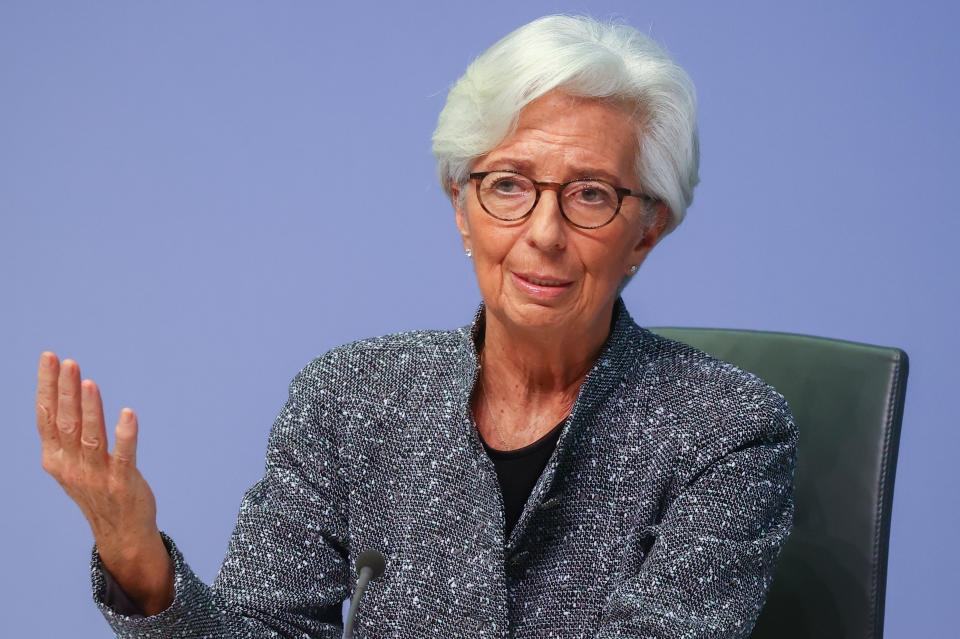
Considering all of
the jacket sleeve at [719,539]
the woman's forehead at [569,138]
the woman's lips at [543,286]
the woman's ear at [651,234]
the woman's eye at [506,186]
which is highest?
the woman's forehead at [569,138]

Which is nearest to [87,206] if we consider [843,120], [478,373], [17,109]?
[17,109]

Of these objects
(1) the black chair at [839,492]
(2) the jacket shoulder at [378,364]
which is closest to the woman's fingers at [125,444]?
(2) the jacket shoulder at [378,364]

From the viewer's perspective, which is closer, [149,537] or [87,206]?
[149,537]

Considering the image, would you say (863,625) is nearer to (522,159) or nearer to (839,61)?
(522,159)

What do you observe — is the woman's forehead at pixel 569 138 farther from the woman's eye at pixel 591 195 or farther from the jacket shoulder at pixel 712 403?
the jacket shoulder at pixel 712 403

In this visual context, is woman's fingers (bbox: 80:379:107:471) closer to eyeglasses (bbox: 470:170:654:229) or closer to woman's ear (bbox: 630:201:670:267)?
eyeglasses (bbox: 470:170:654:229)

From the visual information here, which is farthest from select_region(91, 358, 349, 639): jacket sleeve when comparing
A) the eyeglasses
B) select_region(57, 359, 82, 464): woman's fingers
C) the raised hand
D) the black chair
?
the black chair

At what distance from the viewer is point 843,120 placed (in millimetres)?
2113

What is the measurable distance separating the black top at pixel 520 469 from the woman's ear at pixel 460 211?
0.94 ft

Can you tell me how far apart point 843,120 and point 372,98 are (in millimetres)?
950

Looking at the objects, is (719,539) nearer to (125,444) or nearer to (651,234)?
(651,234)

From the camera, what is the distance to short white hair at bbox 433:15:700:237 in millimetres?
1334

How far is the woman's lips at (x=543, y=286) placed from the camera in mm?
1351

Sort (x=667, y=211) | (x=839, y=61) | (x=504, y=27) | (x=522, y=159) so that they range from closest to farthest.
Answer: (x=522, y=159) → (x=667, y=211) → (x=839, y=61) → (x=504, y=27)
